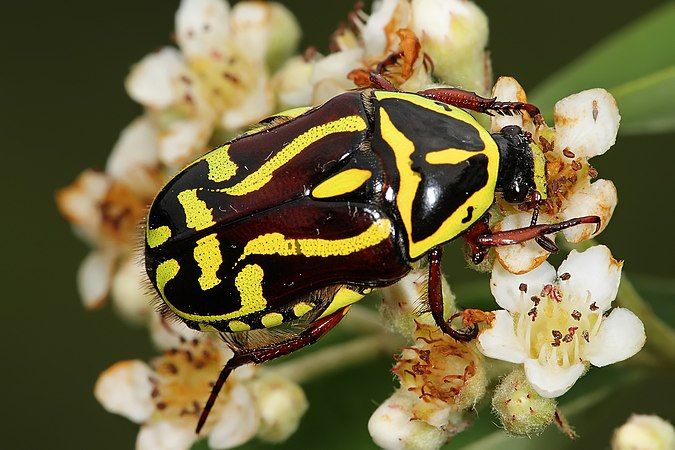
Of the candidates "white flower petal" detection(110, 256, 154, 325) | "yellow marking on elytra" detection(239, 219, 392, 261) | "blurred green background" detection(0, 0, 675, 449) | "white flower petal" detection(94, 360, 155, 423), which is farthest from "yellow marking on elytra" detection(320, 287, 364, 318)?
"blurred green background" detection(0, 0, 675, 449)

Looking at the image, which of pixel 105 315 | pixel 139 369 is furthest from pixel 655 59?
pixel 105 315

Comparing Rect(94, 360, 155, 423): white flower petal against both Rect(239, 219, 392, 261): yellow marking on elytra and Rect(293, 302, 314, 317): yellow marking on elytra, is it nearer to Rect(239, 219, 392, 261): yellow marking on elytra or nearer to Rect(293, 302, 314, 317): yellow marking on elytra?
Rect(293, 302, 314, 317): yellow marking on elytra

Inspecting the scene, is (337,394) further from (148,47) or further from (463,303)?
(148,47)

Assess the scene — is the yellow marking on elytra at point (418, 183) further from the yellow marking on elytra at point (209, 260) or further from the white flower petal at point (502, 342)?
the yellow marking on elytra at point (209, 260)

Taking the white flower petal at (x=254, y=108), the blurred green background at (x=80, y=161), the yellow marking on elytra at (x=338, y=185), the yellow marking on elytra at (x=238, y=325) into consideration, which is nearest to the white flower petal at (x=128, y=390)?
the yellow marking on elytra at (x=238, y=325)

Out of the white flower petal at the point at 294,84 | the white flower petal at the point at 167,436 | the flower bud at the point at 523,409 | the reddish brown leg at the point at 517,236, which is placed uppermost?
the white flower petal at the point at 294,84
